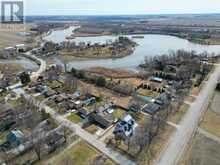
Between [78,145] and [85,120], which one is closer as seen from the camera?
[78,145]

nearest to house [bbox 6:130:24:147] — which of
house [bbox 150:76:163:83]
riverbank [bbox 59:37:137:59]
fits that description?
house [bbox 150:76:163:83]

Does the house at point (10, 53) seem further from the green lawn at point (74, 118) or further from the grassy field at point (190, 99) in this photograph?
the grassy field at point (190, 99)

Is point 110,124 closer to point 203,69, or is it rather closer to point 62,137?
point 62,137

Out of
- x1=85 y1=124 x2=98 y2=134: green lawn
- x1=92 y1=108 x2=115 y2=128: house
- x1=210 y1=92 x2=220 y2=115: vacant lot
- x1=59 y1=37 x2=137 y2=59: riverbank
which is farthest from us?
x1=59 y1=37 x2=137 y2=59: riverbank

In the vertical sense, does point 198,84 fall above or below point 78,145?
above

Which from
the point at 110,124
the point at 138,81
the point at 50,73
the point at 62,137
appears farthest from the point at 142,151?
the point at 50,73

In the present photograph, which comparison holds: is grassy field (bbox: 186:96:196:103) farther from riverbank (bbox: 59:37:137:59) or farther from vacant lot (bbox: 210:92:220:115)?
riverbank (bbox: 59:37:137:59)
